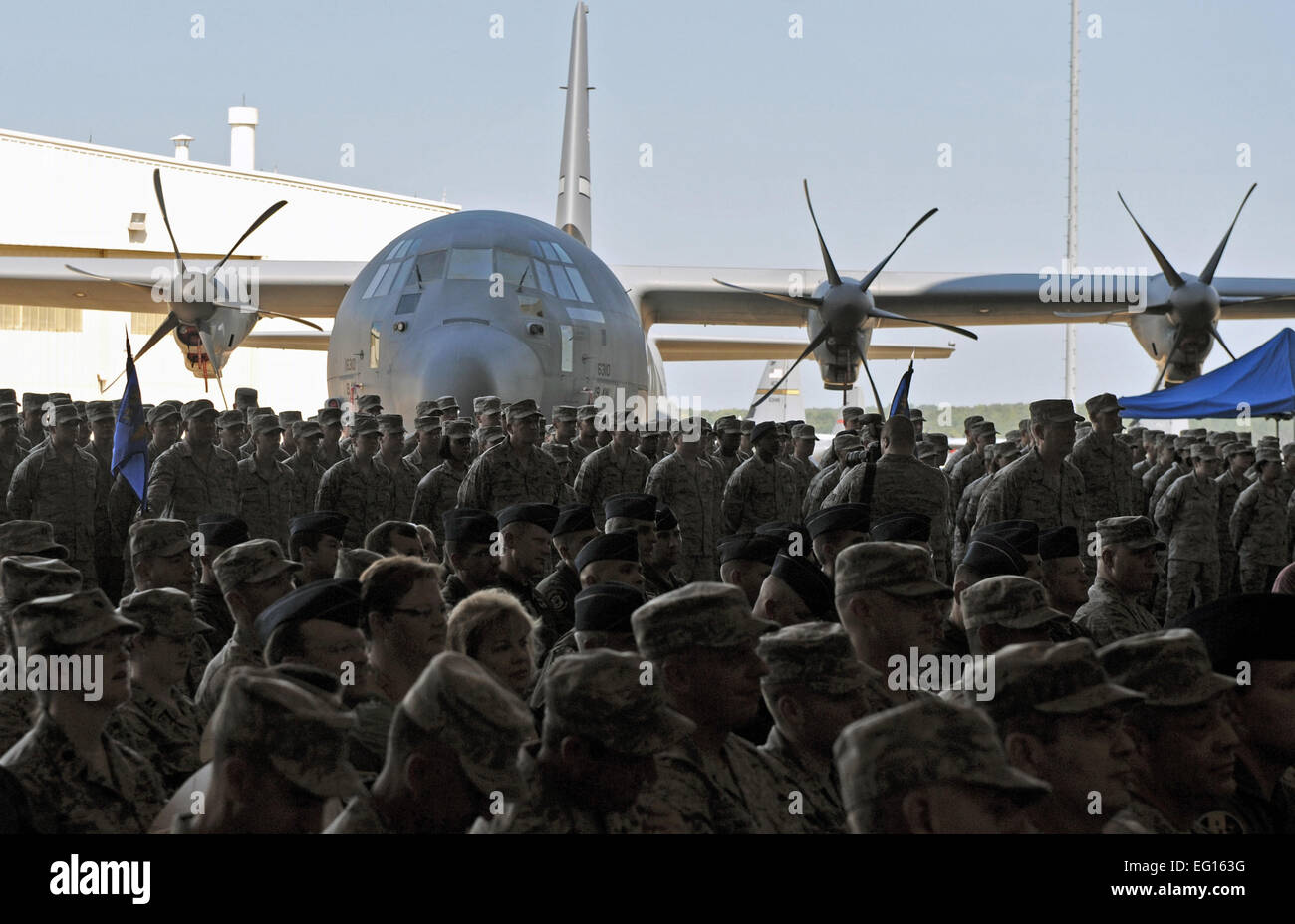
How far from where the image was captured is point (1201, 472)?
10.7 metres

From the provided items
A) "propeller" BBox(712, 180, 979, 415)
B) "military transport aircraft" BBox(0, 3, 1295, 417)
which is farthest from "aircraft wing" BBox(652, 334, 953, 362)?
"propeller" BBox(712, 180, 979, 415)

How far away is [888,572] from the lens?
411 centimetres

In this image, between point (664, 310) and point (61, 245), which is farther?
point (61, 245)

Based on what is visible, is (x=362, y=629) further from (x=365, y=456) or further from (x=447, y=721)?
(x=365, y=456)

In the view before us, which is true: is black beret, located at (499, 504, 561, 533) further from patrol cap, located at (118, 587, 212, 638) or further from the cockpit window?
the cockpit window

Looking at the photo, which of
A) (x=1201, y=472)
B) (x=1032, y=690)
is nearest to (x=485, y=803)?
(x=1032, y=690)

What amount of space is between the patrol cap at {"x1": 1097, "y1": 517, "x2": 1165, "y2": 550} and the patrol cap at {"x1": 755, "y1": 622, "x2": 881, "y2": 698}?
2665mm

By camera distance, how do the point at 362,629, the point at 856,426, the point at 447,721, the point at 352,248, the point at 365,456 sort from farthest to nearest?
the point at 352,248
the point at 856,426
the point at 365,456
the point at 362,629
the point at 447,721

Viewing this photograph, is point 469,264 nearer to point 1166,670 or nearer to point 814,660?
point 814,660

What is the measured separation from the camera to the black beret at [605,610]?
406 centimetres

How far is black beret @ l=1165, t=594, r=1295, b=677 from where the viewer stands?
319 cm

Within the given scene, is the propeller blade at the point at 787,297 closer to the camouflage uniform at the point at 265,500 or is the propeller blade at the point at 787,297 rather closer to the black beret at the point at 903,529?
the camouflage uniform at the point at 265,500

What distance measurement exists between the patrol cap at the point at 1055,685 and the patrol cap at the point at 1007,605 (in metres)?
1.45
